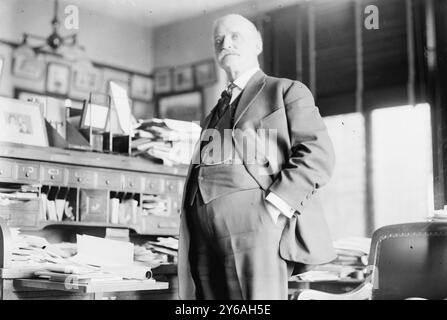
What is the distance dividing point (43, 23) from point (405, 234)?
68.1 inches

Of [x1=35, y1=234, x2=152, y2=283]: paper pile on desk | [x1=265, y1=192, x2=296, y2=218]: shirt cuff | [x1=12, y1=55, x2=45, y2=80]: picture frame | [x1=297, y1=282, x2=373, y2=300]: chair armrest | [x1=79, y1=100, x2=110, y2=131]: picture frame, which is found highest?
[x1=12, y1=55, x2=45, y2=80]: picture frame

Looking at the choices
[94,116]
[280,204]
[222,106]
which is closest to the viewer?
[280,204]

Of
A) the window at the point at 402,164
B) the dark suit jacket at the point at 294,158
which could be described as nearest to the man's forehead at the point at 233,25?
the dark suit jacket at the point at 294,158

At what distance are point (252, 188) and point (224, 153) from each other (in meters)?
0.16

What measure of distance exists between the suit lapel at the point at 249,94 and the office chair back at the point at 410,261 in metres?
0.65

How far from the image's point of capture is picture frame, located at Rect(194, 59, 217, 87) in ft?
8.96

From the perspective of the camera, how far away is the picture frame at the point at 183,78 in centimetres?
275

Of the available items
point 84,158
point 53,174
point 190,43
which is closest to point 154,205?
point 84,158

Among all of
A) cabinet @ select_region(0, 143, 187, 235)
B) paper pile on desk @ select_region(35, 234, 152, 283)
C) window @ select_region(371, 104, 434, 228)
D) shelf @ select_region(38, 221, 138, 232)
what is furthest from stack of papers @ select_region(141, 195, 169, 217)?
window @ select_region(371, 104, 434, 228)

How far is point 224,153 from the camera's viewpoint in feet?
6.36

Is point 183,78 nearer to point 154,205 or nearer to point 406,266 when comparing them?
point 154,205

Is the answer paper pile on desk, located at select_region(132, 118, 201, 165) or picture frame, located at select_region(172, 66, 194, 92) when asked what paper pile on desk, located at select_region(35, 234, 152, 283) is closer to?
paper pile on desk, located at select_region(132, 118, 201, 165)

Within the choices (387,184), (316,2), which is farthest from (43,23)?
(387,184)
